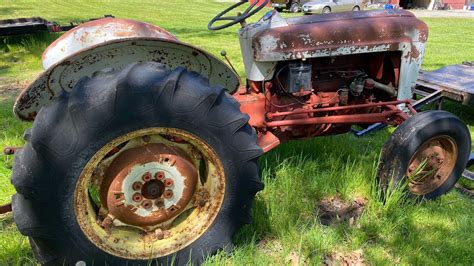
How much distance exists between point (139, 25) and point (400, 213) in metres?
2.09

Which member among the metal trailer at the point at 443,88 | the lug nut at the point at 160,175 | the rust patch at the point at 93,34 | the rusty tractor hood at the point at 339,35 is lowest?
the metal trailer at the point at 443,88

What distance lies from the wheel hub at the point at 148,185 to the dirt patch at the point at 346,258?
0.90 metres

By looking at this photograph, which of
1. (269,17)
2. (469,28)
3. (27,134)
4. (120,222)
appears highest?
(269,17)

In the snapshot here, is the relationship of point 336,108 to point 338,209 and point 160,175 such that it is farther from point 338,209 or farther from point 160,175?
point 160,175

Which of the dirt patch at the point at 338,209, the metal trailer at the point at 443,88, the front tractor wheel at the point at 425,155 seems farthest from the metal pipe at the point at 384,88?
the dirt patch at the point at 338,209

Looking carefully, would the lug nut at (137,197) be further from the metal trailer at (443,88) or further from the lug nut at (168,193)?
the metal trailer at (443,88)

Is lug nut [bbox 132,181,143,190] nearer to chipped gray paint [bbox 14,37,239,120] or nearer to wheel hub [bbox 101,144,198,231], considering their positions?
wheel hub [bbox 101,144,198,231]

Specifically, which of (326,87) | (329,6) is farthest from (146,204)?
(329,6)

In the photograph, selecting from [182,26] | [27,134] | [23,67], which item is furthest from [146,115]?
[182,26]

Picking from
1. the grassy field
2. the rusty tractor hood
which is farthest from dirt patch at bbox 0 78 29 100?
the rusty tractor hood

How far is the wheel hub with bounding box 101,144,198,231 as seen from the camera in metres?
2.06

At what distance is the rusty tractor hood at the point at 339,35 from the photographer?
2852 mm

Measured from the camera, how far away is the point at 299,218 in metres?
2.62

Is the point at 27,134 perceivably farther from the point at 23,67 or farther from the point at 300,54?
the point at 23,67
